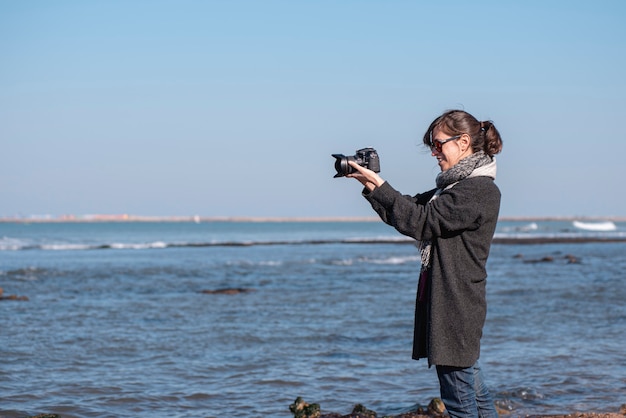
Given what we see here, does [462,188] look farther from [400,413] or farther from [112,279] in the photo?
[112,279]

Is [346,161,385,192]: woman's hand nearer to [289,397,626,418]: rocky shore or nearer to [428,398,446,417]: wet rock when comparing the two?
[289,397,626,418]: rocky shore

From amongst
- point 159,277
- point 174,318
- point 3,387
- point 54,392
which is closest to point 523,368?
point 54,392

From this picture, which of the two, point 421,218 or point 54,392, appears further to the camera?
point 54,392

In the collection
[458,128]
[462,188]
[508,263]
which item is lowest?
[508,263]

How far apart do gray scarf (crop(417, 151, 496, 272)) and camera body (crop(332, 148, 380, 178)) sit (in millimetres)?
319

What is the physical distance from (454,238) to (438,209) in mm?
182

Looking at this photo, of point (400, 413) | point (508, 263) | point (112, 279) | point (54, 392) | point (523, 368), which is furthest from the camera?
point (508, 263)

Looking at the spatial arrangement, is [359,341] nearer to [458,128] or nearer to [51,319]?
[51,319]

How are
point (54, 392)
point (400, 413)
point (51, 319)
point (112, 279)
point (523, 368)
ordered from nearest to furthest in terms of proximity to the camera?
point (400, 413), point (54, 392), point (523, 368), point (51, 319), point (112, 279)

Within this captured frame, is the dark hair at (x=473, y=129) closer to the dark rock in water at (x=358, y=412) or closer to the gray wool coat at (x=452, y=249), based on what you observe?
the gray wool coat at (x=452, y=249)

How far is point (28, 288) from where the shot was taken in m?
20.5

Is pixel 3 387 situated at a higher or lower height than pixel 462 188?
lower

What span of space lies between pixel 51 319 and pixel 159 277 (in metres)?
10.4

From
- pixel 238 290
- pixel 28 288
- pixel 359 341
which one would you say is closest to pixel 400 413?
pixel 359 341
